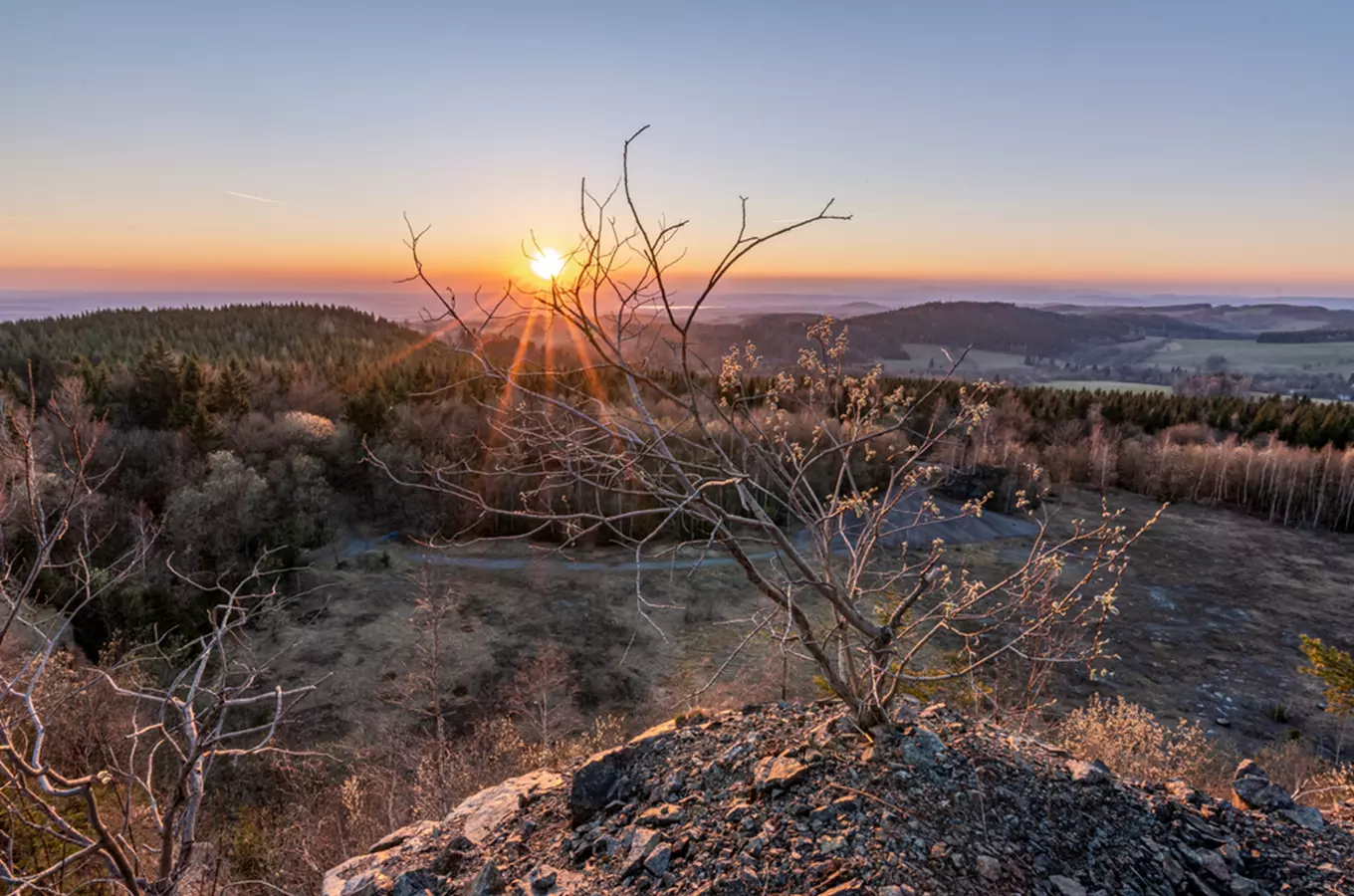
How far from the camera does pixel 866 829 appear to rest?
414cm

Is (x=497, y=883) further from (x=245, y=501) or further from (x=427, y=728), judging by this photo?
(x=245, y=501)

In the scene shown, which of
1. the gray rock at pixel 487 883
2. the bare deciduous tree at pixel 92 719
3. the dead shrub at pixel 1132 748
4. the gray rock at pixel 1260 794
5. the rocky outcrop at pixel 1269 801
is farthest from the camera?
the dead shrub at pixel 1132 748

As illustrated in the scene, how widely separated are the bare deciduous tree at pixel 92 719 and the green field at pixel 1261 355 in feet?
408

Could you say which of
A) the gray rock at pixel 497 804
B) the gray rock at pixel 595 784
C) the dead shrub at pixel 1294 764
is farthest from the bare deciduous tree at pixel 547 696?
the dead shrub at pixel 1294 764

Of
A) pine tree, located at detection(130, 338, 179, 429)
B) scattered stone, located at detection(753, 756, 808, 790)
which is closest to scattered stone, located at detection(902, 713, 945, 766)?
scattered stone, located at detection(753, 756, 808, 790)

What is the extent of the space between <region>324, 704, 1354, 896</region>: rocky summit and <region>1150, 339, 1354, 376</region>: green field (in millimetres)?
121001

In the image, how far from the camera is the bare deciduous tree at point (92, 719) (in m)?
3.87

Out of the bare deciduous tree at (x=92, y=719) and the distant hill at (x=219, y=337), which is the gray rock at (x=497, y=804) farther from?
the distant hill at (x=219, y=337)

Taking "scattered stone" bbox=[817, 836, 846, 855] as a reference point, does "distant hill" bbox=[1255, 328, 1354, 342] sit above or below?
above

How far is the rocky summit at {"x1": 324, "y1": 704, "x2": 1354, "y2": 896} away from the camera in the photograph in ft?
13.1

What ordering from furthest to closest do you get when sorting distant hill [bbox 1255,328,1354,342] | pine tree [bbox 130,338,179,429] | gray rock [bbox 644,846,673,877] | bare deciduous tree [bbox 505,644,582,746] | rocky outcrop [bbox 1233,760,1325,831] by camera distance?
1. distant hill [bbox 1255,328,1354,342]
2. pine tree [bbox 130,338,179,429]
3. bare deciduous tree [bbox 505,644,582,746]
4. rocky outcrop [bbox 1233,760,1325,831]
5. gray rock [bbox 644,846,673,877]

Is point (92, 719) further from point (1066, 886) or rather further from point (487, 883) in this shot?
point (1066, 886)

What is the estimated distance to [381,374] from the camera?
47125 mm

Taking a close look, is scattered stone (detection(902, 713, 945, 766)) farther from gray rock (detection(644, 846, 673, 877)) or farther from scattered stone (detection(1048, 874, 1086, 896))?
gray rock (detection(644, 846, 673, 877))
